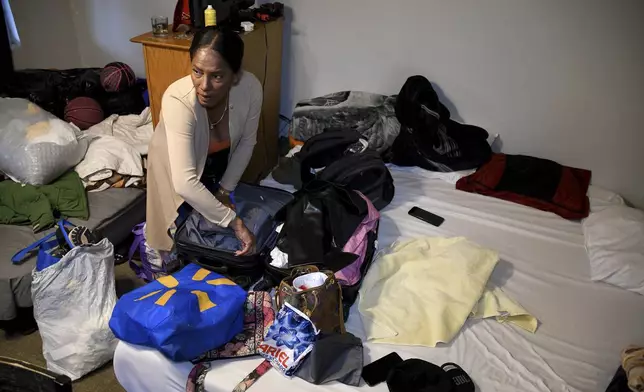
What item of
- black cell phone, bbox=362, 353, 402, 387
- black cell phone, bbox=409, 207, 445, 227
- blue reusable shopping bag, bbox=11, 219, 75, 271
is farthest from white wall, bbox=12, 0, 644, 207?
black cell phone, bbox=362, 353, 402, 387

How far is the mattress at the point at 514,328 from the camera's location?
1346mm

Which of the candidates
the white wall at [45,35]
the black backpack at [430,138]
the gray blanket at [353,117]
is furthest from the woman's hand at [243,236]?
the white wall at [45,35]

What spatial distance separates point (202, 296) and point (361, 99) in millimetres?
1598

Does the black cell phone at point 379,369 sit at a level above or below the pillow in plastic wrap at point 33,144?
below

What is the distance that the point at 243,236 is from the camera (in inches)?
63.9

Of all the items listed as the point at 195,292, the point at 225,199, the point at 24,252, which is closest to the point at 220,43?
the point at 225,199

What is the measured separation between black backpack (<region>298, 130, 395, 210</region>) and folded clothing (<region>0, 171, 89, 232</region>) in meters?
0.94

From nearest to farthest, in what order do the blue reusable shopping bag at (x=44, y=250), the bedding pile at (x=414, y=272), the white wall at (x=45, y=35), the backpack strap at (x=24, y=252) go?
the bedding pile at (x=414, y=272)
the blue reusable shopping bag at (x=44, y=250)
the backpack strap at (x=24, y=252)
the white wall at (x=45, y=35)

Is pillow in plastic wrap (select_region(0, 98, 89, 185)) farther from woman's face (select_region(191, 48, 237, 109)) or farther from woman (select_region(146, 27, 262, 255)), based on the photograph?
woman's face (select_region(191, 48, 237, 109))

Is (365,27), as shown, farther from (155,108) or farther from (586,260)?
(586,260)

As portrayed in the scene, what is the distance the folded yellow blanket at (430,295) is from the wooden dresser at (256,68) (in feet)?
3.65

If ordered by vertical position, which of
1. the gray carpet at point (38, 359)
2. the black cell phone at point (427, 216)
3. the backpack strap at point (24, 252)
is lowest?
the gray carpet at point (38, 359)

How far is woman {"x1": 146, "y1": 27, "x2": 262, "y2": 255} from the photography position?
60.9 inches

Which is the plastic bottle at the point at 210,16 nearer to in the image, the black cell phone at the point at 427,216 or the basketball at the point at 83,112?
the basketball at the point at 83,112
